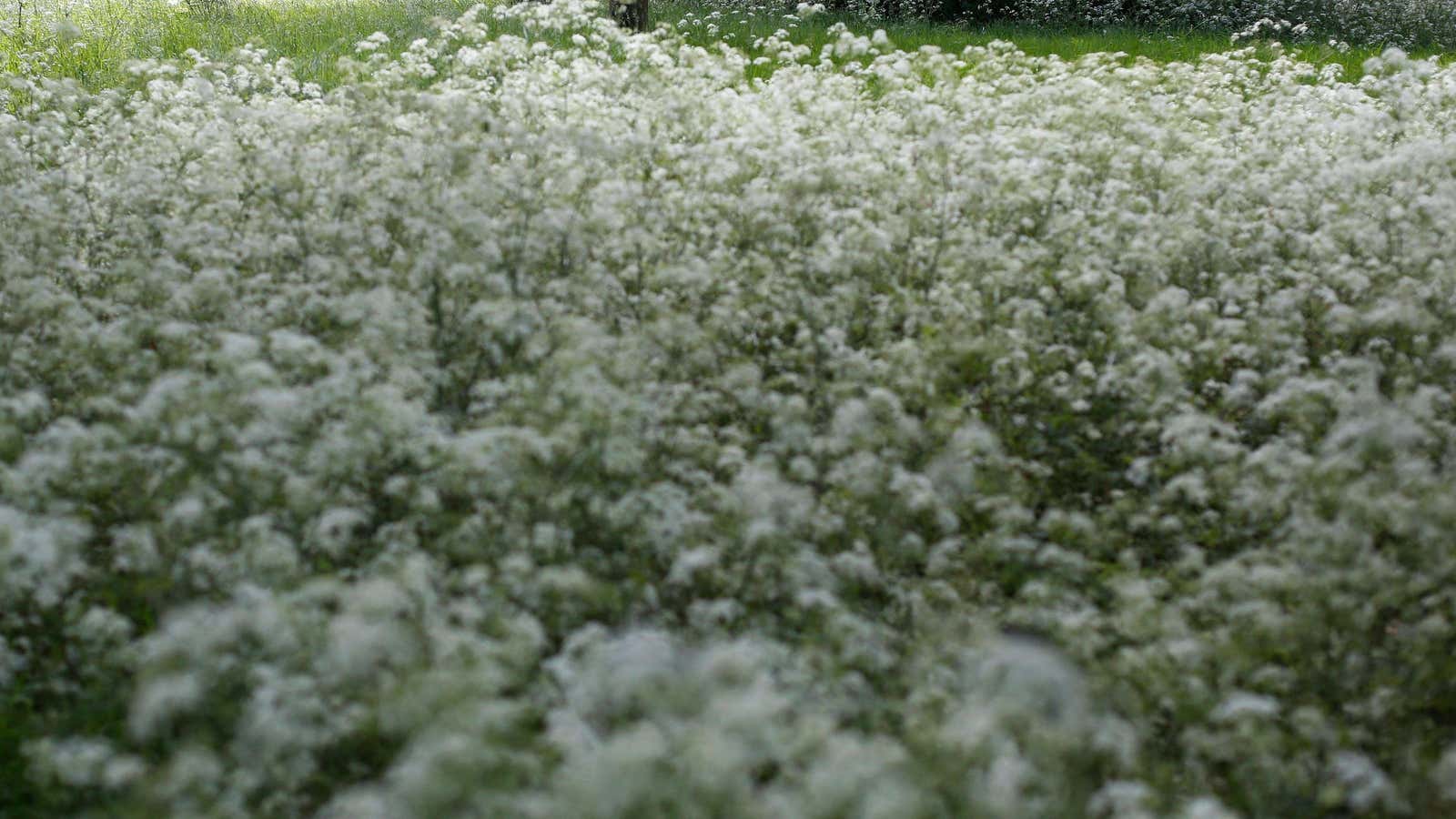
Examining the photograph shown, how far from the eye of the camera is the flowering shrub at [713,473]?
4000 millimetres

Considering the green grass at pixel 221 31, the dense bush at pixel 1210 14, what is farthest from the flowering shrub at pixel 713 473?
the dense bush at pixel 1210 14

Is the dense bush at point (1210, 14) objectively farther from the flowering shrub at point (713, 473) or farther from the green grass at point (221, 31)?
the flowering shrub at point (713, 473)

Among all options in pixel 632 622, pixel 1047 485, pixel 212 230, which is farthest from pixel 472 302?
pixel 1047 485

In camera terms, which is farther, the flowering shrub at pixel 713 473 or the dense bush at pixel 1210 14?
the dense bush at pixel 1210 14

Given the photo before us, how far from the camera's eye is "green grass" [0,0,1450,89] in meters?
14.9

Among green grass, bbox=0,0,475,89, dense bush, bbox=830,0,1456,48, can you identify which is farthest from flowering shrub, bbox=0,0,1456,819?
dense bush, bbox=830,0,1456,48

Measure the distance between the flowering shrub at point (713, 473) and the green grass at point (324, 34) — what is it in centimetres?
560

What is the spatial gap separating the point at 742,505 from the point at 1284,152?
785 centimetres

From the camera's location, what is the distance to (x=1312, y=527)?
5.04m

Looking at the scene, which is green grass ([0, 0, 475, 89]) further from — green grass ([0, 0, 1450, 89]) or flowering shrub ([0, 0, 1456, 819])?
flowering shrub ([0, 0, 1456, 819])

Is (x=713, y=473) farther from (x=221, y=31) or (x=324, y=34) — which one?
(x=221, y=31)

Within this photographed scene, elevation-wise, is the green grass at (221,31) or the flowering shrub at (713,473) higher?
the green grass at (221,31)

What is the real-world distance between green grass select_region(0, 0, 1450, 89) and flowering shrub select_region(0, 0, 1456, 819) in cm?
560

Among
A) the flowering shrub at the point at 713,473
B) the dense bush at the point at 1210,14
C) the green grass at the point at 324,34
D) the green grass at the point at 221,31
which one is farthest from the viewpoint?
the dense bush at the point at 1210,14
